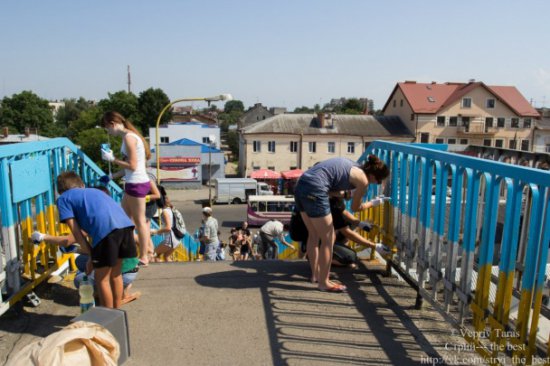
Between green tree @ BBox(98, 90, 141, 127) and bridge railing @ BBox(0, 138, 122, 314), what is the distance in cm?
5856

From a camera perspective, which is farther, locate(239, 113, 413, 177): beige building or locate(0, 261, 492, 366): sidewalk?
locate(239, 113, 413, 177): beige building

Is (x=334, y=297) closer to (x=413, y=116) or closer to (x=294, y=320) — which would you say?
(x=294, y=320)

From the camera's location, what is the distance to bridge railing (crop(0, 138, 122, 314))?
11.9 feet

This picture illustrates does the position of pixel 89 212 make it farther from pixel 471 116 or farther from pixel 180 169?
pixel 471 116

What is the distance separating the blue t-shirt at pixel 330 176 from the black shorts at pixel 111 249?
177 cm

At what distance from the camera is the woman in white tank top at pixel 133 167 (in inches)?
183

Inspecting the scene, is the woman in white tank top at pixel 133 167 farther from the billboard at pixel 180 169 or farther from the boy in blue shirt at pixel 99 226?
the billboard at pixel 180 169

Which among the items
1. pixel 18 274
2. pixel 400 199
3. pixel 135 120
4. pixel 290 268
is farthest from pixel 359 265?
pixel 135 120

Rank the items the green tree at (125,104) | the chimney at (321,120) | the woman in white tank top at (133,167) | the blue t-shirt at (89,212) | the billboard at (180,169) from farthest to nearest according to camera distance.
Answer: the green tree at (125,104), the chimney at (321,120), the billboard at (180,169), the woman in white tank top at (133,167), the blue t-shirt at (89,212)

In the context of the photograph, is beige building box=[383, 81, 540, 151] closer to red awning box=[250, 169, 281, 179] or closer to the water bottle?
red awning box=[250, 169, 281, 179]

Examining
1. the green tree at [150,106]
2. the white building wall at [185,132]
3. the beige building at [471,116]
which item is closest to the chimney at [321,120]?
the beige building at [471,116]

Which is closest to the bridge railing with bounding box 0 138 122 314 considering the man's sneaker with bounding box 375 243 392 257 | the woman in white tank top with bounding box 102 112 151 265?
the woman in white tank top with bounding box 102 112 151 265

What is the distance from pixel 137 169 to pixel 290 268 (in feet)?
6.82

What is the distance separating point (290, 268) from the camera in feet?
16.9
